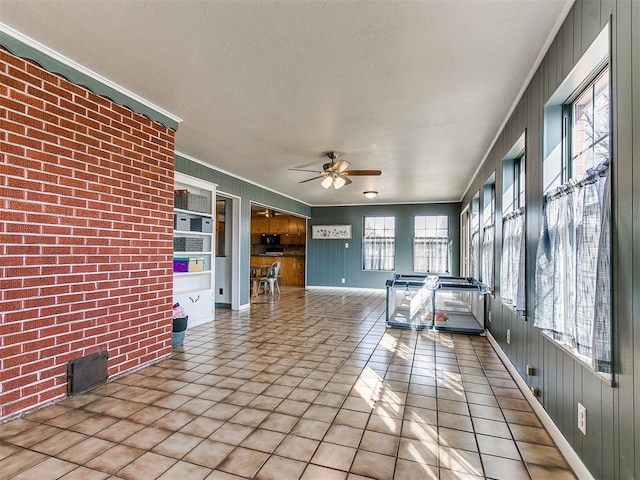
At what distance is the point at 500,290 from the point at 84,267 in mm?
4067

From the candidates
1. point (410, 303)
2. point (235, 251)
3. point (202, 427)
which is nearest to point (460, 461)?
point (202, 427)

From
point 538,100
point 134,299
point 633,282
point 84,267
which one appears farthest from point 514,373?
point 84,267

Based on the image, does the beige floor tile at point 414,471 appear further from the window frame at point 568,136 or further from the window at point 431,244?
the window at point 431,244

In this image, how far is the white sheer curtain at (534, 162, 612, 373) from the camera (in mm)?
1475

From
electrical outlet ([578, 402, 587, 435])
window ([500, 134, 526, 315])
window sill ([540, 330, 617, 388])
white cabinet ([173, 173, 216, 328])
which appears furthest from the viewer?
white cabinet ([173, 173, 216, 328])

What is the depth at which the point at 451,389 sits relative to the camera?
114 inches

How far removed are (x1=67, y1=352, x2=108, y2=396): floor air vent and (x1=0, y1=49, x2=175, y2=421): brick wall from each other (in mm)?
53

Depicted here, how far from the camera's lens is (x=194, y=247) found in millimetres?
5090

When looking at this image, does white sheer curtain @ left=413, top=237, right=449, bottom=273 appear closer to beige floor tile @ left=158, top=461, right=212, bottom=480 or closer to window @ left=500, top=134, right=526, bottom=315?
window @ left=500, top=134, right=526, bottom=315

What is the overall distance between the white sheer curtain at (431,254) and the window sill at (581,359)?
7.12 metres

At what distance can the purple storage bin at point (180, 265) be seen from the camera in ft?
16.0

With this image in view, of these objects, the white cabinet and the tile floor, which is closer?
the tile floor

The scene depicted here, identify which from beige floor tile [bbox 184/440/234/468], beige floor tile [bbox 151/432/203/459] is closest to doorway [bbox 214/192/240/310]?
beige floor tile [bbox 151/432/203/459]

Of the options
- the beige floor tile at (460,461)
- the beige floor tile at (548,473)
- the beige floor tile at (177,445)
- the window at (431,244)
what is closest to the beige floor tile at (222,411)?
the beige floor tile at (177,445)
